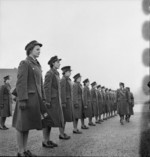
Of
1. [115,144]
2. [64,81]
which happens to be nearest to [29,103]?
[115,144]

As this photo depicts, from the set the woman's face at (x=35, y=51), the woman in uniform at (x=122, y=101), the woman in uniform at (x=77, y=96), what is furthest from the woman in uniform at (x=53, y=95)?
the woman in uniform at (x=122, y=101)

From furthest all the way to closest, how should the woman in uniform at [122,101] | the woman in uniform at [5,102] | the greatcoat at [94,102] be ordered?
the woman in uniform at [122,101], the greatcoat at [94,102], the woman in uniform at [5,102]

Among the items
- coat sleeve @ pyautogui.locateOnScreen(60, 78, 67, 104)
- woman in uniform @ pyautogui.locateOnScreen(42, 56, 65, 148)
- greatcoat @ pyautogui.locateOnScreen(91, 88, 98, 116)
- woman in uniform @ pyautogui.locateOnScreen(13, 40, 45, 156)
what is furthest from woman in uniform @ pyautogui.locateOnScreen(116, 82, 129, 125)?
woman in uniform @ pyautogui.locateOnScreen(13, 40, 45, 156)

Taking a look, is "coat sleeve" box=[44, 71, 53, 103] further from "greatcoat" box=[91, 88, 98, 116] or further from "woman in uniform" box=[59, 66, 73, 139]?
"greatcoat" box=[91, 88, 98, 116]

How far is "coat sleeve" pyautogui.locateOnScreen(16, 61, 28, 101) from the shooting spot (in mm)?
5477

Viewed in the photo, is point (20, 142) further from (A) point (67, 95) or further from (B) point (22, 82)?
(A) point (67, 95)

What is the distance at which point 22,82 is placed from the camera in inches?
221

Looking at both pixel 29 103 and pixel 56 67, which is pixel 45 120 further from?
pixel 56 67

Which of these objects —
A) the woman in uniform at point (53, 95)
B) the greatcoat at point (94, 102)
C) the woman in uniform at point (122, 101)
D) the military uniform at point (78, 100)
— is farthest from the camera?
the woman in uniform at point (122, 101)

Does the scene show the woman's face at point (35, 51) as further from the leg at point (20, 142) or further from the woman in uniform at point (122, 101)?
the woman in uniform at point (122, 101)

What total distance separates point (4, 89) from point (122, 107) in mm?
6213

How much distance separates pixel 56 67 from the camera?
7.79 m

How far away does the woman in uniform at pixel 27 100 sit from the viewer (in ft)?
18.0

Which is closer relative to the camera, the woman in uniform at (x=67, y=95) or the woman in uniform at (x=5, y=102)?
the woman in uniform at (x=67, y=95)
